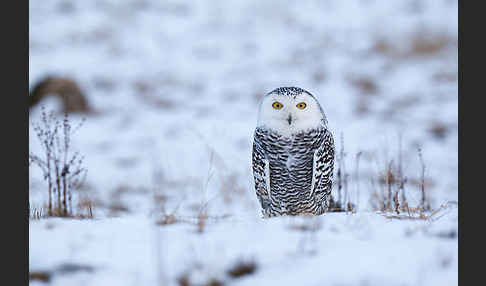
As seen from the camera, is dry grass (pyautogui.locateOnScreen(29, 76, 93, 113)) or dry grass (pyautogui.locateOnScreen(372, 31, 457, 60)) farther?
dry grass (pyautogui.locateOnScreen(372, 31, 457, 60))

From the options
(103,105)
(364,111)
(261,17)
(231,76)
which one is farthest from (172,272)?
(261,17)

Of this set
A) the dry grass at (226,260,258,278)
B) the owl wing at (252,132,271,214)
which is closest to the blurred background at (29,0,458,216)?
the owl wing at (252,132,271,214)

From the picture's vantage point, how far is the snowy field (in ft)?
7.68

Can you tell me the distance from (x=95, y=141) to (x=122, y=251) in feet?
24.7

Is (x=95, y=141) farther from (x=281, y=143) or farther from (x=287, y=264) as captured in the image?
(x=287, y=264)

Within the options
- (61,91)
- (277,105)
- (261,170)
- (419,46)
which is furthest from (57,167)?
(419,46)

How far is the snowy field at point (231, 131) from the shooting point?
2.34m

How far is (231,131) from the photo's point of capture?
373 inches

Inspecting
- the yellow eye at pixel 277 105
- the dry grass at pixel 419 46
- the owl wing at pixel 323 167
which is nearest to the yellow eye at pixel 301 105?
the yellow eye at pixel 277 105

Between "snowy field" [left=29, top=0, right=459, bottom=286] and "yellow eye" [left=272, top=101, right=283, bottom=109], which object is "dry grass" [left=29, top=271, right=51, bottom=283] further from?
"yellow eye" [left=272, top=101, right=283, bottom=109]

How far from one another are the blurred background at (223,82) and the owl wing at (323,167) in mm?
649

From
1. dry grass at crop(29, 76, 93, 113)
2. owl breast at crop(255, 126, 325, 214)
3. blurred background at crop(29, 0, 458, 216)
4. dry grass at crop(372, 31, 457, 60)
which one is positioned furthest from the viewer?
dry grass at crop(372, 31, 457, 60)

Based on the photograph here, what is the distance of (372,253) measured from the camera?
93.4 inches

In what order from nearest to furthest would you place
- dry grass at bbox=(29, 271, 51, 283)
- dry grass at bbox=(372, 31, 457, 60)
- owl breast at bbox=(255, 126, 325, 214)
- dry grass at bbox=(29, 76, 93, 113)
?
dry grass at bbox=(29, 271, 51, 283) < owl breast at bbox=(255, 126, 325, 214) < dry grass at bbox=(29, 76, 93, 113) < dry grass at bbox=(372, 31, 457, 60)
